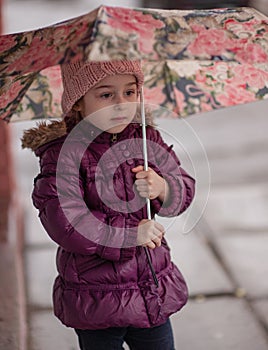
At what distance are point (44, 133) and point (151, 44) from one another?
21.6 inches

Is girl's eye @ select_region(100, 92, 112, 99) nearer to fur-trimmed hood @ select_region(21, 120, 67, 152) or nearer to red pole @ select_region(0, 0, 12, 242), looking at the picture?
fur-trimmed hood @ select_region(21, 120, 67, 152)

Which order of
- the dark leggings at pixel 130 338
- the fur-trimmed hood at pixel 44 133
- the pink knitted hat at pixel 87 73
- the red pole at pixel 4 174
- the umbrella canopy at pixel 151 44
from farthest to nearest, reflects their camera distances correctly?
the red pole at pixel 4 174
the dark leggings at pixel 130 338
the fur-trimmed hood at pixel 44 133
the pink knitted hat at pixel 87 73
the umbrella canopy at pixel 151 44

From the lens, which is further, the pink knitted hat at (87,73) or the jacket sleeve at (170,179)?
the jacket sleeve at (170,179)

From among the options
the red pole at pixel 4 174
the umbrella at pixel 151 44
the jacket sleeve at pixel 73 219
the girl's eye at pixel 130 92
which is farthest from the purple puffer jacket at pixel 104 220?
the red pole at pixel 4 174

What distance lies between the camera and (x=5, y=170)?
4.11m

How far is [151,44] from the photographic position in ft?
5.95

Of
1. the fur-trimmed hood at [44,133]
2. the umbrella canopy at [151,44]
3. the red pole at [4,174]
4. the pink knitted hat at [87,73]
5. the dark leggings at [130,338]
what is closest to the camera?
the umbrella canopy at [151,44]

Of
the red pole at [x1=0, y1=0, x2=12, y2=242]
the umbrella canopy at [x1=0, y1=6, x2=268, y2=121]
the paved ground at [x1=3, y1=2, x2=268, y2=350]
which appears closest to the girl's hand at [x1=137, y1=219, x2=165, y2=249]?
the paved ground at [x1=3, y1=2, x2=268, y2=350]

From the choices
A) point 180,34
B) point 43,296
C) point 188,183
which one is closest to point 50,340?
point 43,296

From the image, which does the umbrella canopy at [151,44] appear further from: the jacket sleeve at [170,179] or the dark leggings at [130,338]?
the dark leggings at [130,338]

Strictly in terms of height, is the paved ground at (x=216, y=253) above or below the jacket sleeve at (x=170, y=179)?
below

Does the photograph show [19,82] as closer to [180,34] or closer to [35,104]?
[35,104]

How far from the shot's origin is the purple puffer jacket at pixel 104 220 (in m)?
2.11

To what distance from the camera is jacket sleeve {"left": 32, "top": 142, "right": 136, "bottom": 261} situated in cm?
209
